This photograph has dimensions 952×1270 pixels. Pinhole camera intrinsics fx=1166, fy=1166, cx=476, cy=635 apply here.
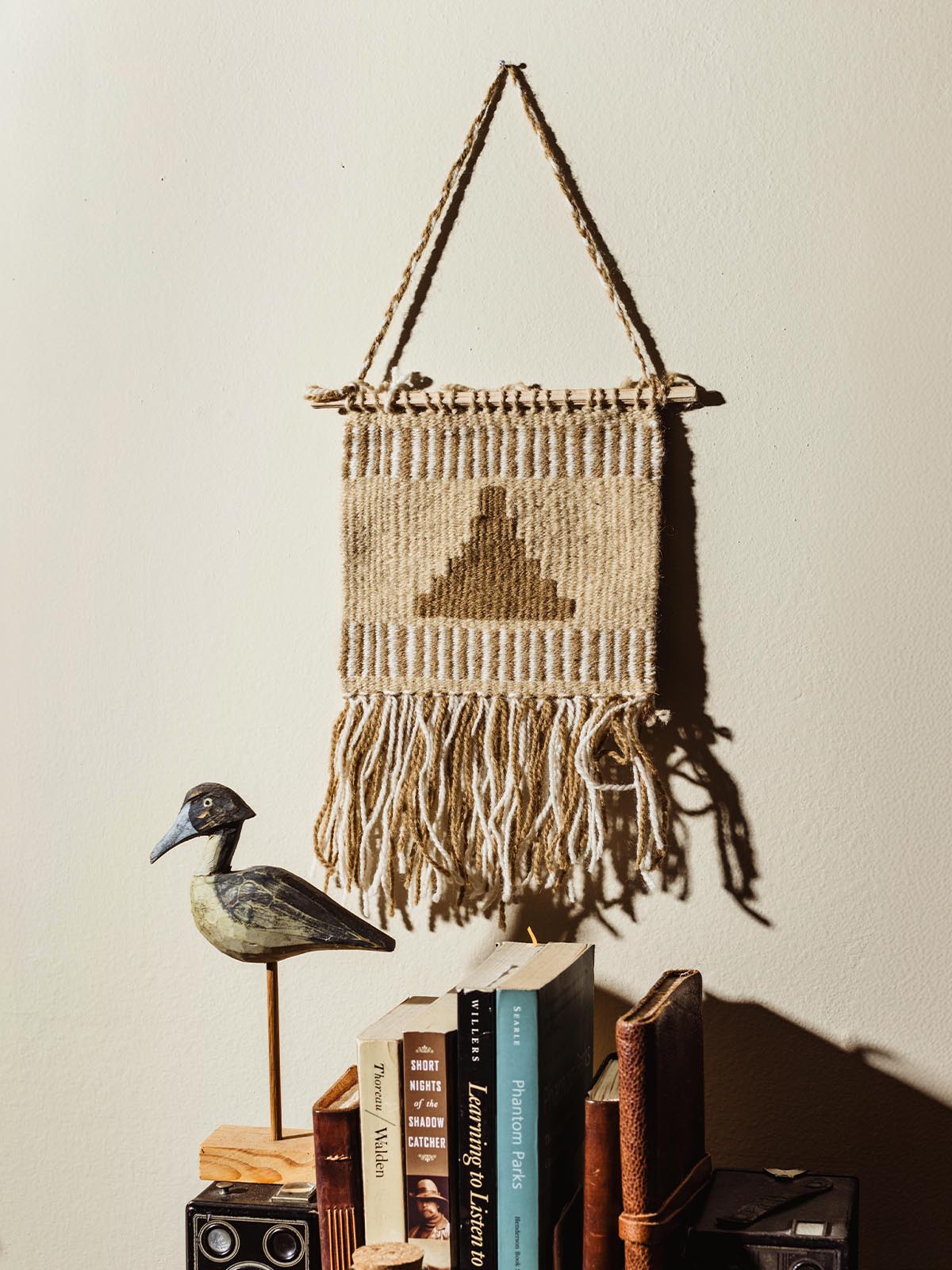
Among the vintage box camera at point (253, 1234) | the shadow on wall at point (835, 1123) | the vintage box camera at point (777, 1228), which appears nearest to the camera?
the vintage box camera at point (777, 1228)

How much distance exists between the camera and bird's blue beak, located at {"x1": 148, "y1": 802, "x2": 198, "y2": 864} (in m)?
0.96

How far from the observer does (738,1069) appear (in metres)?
1.03

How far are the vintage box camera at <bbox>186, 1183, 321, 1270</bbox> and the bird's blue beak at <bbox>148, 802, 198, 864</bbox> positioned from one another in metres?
0.27

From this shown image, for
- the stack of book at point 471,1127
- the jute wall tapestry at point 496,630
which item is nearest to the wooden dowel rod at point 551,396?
the jute wall tapestry at point 496,630

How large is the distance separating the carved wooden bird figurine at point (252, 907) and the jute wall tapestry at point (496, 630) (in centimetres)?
13

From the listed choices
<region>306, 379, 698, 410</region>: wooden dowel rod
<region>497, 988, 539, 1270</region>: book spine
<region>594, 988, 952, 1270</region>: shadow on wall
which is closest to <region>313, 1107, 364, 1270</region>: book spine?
<region>497, 988, 539, 1270</region>: book spine

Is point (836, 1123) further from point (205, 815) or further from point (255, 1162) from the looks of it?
point (205, 815)

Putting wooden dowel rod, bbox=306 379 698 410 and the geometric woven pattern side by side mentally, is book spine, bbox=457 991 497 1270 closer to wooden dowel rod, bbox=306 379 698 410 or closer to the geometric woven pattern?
the geometric woven pattern

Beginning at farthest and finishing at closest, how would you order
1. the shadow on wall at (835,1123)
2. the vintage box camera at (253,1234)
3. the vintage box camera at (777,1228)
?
the shadow on wall at (835,1123)
the vintage box camera at (253,1234)
the vintage box camera at (777,1228)

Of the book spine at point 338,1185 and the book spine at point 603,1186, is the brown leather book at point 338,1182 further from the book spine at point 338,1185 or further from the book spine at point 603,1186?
the book spine at point 603,1186

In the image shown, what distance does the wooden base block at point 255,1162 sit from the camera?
930mm

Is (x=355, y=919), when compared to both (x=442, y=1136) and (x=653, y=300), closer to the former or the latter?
(x=442, y=1136)

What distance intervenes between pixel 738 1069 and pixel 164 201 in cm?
97

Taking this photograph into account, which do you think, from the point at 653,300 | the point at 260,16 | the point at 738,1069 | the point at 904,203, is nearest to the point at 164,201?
the point at 260,16
